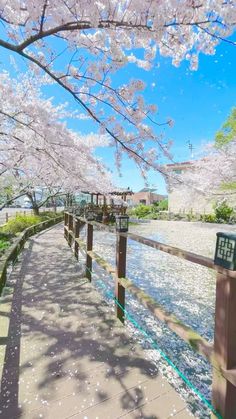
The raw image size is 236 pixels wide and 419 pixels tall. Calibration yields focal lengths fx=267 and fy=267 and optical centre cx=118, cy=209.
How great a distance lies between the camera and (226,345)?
1.42m

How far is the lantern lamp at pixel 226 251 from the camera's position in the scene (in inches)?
53.0

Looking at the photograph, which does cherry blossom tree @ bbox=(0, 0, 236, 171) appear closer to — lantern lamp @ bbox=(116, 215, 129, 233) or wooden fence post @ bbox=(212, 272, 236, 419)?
lantern lamp @ bbox=(116, 215, 129, 233)

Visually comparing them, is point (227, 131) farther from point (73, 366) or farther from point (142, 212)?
point (142, 212)

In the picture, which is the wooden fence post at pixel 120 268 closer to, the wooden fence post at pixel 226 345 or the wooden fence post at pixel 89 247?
the wooden fence post at pixel 89 247

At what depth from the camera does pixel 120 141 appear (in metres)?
4.03

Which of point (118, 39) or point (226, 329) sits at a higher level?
point (118, 39)

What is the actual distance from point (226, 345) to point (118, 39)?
3364 mm

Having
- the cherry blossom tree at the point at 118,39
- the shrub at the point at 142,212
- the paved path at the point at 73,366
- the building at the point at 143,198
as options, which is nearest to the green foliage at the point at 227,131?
the cherry blossom tree at the point at 118,39

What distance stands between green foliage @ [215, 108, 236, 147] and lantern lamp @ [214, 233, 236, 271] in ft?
52.3

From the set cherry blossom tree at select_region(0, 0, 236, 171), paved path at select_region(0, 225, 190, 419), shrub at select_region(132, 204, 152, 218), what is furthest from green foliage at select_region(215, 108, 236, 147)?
shrub at select_region(132, 204, 152, 218)

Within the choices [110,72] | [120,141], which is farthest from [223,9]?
[120,141]

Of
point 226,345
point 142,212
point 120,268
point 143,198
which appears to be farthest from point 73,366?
point 143,198

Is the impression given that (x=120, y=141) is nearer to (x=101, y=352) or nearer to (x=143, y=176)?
(x=143, y=176)

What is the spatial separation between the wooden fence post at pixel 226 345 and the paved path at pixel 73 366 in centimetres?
48
